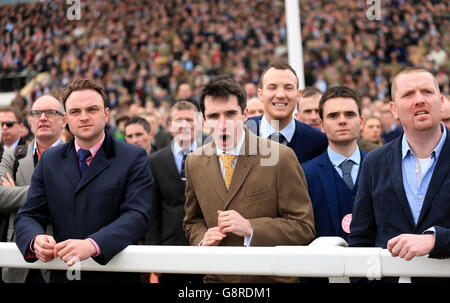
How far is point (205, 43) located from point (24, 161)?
14411mm

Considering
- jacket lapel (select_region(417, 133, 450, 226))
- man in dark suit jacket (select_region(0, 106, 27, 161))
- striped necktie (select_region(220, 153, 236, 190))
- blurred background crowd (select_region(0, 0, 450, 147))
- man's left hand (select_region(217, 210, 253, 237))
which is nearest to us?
jacket lapel (select_region(417, 133, 450, 226))

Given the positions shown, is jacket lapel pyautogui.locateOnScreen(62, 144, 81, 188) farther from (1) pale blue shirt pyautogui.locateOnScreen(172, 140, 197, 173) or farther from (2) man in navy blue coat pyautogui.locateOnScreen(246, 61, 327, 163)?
(1) pale blue shirt pyautogui.locateOnScreen(172, 140, 197, 173)

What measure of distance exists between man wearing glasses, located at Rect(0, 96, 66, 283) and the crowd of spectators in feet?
31.6

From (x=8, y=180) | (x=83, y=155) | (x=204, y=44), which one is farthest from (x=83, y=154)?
(x=204, y=44)

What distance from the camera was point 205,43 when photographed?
57.9 ft

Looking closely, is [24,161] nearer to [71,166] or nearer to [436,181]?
[71,166]

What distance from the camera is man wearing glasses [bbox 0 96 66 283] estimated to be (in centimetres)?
333

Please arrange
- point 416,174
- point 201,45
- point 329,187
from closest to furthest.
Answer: point 416,174
point 329,187
point 201,45

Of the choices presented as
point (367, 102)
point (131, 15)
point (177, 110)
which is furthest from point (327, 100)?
point (131, 15)

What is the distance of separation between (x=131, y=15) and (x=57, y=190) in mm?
18944

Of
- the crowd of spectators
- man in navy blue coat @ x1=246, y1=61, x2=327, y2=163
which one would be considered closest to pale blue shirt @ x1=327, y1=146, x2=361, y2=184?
man in navy blue coat @ x1=246, y1=61, x2=327, y2=163

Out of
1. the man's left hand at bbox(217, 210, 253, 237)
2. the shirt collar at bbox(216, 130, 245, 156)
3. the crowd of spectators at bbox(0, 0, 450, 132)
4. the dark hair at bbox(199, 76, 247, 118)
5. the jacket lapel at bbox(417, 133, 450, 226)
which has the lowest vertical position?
the man's left hand at bbox(217, 210, 253, 237)

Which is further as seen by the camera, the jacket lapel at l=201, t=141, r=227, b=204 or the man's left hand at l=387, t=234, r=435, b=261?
the jacket lapel at l=201, t=141, r=227, b=204

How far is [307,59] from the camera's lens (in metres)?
15.9
